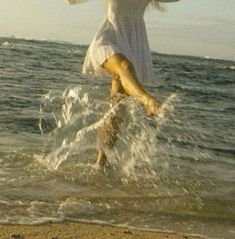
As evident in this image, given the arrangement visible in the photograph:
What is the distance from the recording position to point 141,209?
462cm

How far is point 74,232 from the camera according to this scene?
151 inches

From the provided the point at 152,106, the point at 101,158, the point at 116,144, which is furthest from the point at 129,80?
the point at 116,144

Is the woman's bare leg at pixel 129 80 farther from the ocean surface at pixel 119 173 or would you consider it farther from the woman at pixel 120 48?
the ocean surface at pixel 119 173

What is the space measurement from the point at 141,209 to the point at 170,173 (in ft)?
5.17

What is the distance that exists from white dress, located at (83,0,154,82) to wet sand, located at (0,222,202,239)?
6.03 ft

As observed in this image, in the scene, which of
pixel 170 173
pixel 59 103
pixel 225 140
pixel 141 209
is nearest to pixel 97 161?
pixel 170 173

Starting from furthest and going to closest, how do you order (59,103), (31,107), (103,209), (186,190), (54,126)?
1. (59,103)
2. (31,107)
3. (54,126)
4. (186,190)
5. (103,209)

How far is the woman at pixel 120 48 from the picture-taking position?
17.3ft

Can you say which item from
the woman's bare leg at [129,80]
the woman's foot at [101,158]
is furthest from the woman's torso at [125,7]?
the woman's foot at [101,158]

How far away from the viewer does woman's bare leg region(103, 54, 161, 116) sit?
15.2 feet

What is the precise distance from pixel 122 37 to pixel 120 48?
0.14 m

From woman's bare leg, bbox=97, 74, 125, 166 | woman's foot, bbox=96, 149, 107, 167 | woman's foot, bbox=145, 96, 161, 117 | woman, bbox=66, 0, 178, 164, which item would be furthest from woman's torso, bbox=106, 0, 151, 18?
woman's foot, bbox=96, 149, 107, 167

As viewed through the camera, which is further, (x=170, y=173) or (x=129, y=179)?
(x=170, y=173)

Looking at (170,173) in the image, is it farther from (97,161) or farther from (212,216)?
(212,216)
